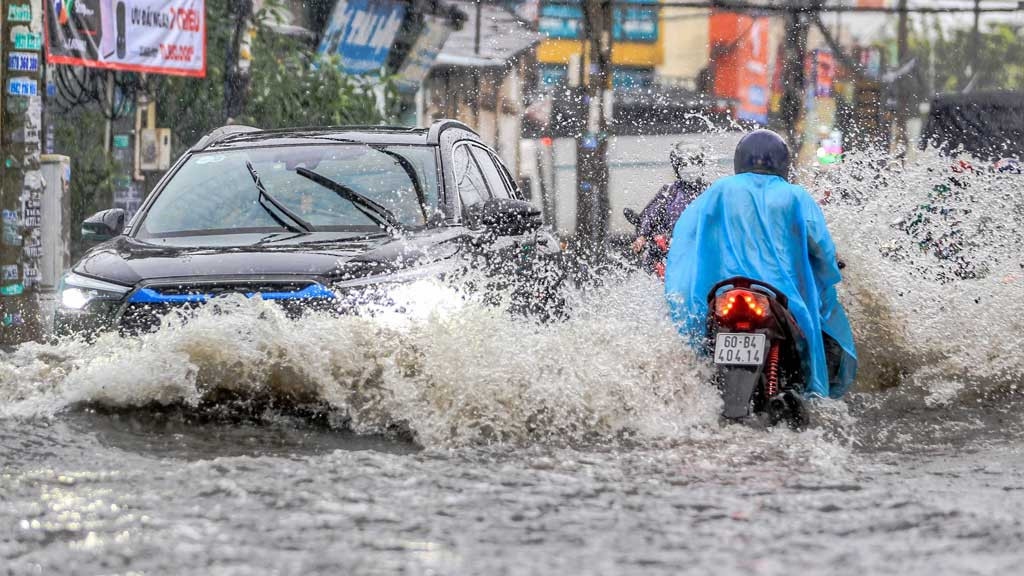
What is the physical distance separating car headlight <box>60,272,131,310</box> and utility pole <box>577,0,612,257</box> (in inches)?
581

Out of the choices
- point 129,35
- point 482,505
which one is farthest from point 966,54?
point 482,505

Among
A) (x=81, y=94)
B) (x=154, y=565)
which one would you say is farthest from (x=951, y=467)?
(x=81, y=94)

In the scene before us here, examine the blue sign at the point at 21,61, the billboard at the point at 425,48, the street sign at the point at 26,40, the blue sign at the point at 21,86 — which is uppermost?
the billboard at the point at 425,48

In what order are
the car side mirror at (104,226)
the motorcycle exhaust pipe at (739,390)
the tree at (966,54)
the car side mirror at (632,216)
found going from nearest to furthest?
the motorcycle exhaust pipe at (739,390) → the car side mirror at (104,226) → the car side mirror at (632,216) → the tree at (966,54)

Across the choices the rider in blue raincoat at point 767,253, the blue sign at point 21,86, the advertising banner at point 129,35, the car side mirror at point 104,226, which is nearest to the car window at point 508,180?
the car side mirror at point 104,226

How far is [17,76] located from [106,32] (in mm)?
4029

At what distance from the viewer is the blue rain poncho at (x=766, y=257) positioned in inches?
295

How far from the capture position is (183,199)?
349 inches

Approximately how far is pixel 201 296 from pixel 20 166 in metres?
6.80

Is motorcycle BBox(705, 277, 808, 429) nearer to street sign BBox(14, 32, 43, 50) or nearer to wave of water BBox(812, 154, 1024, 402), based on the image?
wave of water BBox(812, 154, 1024, 402)

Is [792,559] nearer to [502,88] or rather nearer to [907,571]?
[907,571]

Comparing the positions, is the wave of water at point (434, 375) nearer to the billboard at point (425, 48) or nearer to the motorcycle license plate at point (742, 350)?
the motorcycle license plate at point (742, 350)

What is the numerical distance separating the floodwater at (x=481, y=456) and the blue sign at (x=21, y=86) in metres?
5.31

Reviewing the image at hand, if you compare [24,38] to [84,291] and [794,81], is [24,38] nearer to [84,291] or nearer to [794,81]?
[84,291]
